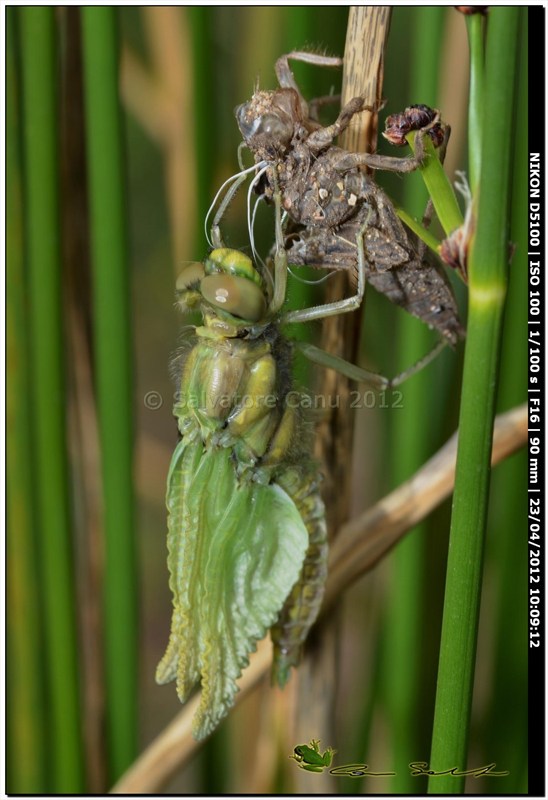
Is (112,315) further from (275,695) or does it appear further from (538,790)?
(538,790)

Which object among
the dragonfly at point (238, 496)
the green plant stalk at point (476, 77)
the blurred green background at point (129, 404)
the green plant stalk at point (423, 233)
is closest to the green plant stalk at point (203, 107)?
the blurred green background at point (129, 404)

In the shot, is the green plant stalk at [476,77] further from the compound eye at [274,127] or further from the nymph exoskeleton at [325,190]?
the compound eye at [274,127]

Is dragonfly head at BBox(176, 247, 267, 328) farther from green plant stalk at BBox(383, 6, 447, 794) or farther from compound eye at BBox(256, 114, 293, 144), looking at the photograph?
green plant stalk at BBox(383, 6, 447, 794)

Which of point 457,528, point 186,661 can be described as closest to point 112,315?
point 186,661

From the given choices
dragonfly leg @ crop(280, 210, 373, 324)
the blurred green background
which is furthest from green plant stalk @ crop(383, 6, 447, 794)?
dragonfly leg @ crop(280, 210, 373, 324)

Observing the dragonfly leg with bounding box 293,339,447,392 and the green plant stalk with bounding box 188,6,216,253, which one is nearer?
the dragonfly leg with bounding box 293,339,447,392
